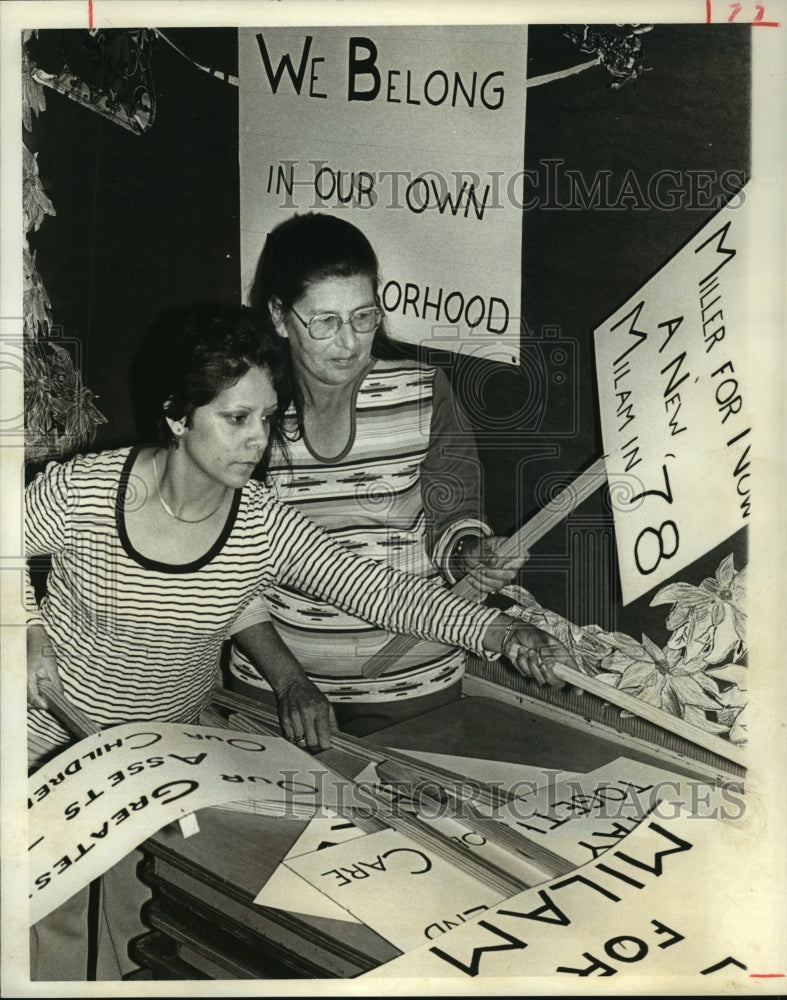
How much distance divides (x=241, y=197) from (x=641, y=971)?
1461 millimetres

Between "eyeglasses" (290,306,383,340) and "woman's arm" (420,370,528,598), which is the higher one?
"eyeglasses" (290,306,383,340)

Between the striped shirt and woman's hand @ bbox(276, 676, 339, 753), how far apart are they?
22 mm

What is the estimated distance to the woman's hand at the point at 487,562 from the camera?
1.83 m

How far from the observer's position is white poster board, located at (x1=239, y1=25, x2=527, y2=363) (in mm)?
1787

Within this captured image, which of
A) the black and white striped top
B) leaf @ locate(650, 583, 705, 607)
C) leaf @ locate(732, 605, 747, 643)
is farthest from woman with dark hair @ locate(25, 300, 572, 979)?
leaf @ locate(732, 605, 747, 643)

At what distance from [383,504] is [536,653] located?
366mm

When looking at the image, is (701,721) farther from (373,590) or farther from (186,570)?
(186,570)

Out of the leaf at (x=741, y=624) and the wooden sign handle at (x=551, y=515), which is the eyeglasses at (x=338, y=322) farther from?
the leaf at (x=741, y=624)

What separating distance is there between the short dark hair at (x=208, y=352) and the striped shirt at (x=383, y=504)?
0.16 meters

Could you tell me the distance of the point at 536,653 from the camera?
184cm

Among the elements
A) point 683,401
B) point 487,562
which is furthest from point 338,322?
point 683,401

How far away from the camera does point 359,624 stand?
72.6 inches

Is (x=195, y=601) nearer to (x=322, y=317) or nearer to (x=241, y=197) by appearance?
(x=322, y=317)

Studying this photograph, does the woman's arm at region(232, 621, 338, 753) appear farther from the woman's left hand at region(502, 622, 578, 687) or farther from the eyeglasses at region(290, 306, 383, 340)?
the eyeglasses at region(290, 306, 383, 340)
